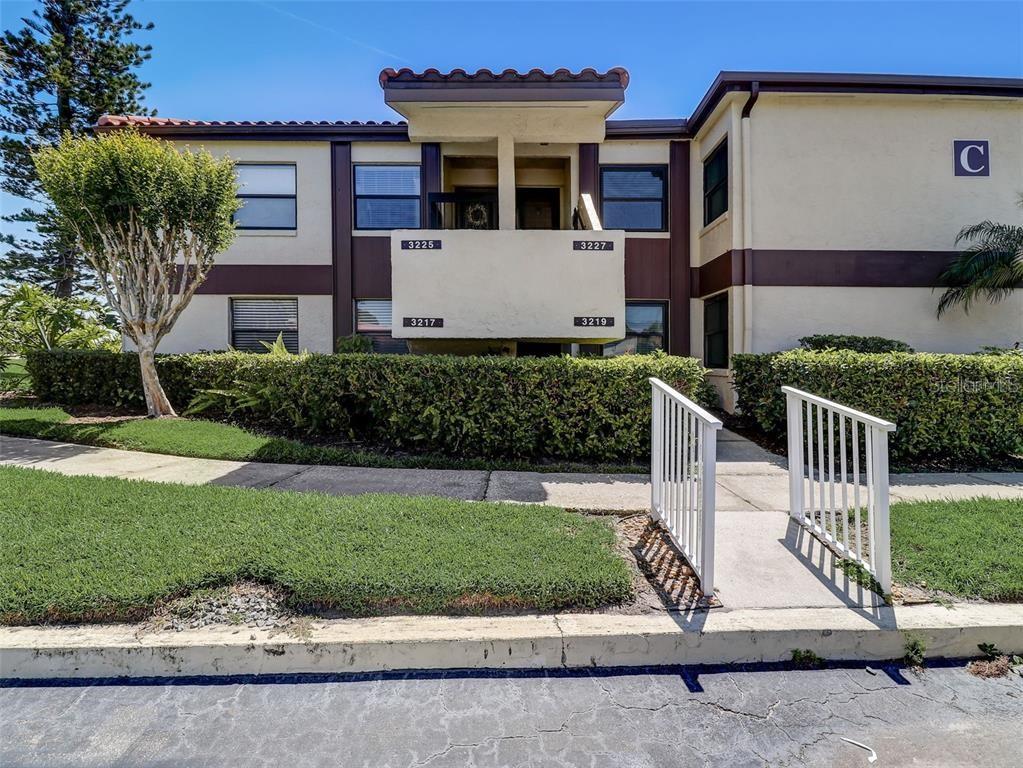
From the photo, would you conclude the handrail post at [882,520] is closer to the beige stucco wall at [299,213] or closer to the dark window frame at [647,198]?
the dark window frame at [647,198]

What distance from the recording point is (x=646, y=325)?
11.1 meters

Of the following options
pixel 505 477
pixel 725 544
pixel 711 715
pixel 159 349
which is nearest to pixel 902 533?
pixel 725 544

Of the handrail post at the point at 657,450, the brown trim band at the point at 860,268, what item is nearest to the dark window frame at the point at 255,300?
the brown trim band at the point at 860,268

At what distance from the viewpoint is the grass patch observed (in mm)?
6090

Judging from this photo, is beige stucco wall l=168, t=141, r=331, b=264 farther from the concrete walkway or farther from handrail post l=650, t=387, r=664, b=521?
handrail post l=650, t=387, r=664, b=521

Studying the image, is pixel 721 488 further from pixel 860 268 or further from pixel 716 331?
A: pixel 860 268

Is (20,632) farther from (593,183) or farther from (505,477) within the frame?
(593,183)

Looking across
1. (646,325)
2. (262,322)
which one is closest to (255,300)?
(262,322)

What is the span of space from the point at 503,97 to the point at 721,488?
5.50 metres

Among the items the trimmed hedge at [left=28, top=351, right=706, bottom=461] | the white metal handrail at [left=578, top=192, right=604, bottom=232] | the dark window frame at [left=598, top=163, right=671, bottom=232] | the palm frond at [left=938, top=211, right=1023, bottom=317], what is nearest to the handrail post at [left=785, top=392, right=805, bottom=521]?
the trimmed hedge at [left=28, top=351, right=706, bottom=461]

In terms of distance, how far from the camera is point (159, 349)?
11117mm

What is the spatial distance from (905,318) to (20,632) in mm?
12180
